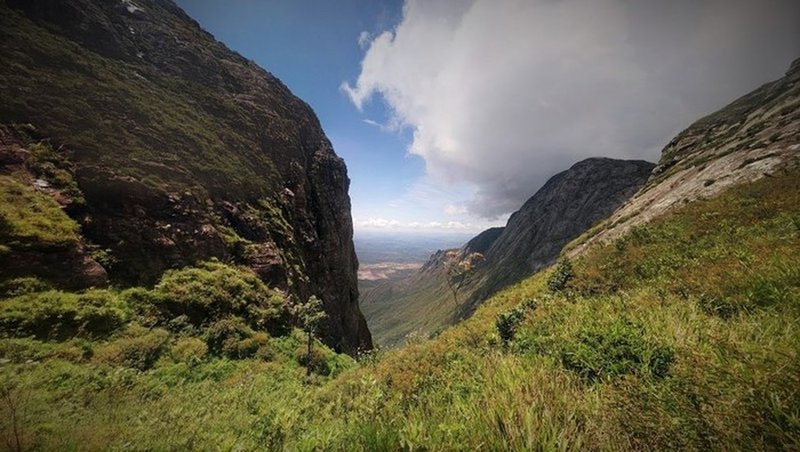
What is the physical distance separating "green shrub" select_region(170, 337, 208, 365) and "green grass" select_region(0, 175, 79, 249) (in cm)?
811

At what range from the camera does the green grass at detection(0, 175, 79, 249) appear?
1420 cm

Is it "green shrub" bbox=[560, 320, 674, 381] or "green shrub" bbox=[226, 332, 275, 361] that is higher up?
"green shrub" bbox=[560, 320, 674, 381]

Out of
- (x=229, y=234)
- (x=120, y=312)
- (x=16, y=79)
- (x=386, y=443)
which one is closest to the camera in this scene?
(x=386, y=443)

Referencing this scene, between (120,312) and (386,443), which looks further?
(120,312)

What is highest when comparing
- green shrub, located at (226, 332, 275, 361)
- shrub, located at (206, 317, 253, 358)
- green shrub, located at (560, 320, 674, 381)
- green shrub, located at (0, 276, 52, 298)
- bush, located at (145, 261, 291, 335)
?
green shrub, located at (560, 320, 674, 381)

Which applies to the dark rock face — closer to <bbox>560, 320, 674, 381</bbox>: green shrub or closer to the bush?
the bush

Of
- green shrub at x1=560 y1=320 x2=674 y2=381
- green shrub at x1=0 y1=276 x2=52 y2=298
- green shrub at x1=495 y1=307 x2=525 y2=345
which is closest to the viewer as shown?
green shrub at x1=560 y1=320 x2=674 y2=381

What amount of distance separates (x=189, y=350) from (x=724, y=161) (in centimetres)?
4211

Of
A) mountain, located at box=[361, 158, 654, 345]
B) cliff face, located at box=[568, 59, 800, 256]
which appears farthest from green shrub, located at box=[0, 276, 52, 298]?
mountain, located at box=[361, 158, 654, 345]

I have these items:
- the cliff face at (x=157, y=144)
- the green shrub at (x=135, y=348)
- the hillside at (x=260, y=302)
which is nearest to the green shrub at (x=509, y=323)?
the hillside at (x=260, y=302)

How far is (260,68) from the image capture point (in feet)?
180

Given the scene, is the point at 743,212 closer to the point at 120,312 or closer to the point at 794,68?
the point at 120,312

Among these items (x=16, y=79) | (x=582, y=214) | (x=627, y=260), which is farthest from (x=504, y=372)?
(x=582, y=214)

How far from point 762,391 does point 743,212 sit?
1696cm
